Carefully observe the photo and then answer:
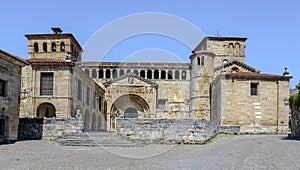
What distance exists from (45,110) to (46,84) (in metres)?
3.58

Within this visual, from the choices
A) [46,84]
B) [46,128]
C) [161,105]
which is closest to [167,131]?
[46,128]

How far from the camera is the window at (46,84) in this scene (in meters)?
25.9

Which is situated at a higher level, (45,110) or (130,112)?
(45,110)

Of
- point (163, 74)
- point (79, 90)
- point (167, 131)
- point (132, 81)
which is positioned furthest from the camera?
point (163, 74)

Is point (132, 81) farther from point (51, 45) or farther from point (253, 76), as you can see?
point (253, 76)

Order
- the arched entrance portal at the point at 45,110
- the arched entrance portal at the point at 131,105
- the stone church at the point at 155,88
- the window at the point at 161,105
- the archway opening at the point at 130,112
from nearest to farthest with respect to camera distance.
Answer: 1. the stone church at the point at 155,88
2. the arched entrance portal at the point at 45,110
3. the arched entrance portal at the point at 131,105
4. the window at the point at 161,105
5. the archway opening at the point at 130,112

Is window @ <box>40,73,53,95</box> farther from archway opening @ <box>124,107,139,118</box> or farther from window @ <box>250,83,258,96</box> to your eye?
archway opening @ <box>124,107,139,118</box>

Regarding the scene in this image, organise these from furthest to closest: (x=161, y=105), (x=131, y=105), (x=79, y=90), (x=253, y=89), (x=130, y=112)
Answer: (x=130, y=112), (x=161, y=105), (x=131, y=105), (x=253, y=89), (x=79, y=90)

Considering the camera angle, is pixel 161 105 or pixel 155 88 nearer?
pixel 155 88

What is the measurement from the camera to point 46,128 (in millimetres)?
19875

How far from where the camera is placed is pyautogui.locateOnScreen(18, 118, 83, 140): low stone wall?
1983 cm

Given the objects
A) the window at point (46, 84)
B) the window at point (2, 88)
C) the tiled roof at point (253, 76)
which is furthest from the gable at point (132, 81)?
the window at point (2, 88)

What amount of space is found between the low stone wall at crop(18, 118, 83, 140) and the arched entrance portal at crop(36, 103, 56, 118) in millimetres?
6225

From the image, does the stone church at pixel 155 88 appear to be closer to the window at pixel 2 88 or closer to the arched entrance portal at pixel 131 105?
the arched entrance portal at pixel 131 105
